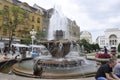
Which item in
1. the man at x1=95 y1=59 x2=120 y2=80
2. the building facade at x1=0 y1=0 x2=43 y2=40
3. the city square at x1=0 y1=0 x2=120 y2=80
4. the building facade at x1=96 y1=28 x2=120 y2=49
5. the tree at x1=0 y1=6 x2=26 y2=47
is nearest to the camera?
the man at x1=95 y1=59 x2=120 y2=80

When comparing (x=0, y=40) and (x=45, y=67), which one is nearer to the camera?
(x=45, y=67)

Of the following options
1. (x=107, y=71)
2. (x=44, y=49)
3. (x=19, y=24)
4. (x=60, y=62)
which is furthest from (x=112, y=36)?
(x=107, y=71)

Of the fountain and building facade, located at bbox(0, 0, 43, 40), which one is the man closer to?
the fountain

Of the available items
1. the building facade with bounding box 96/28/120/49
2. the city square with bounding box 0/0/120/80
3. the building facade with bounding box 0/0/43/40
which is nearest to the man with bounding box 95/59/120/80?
the city square with bounding box 0/0/120/80

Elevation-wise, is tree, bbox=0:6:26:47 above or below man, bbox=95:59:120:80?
above

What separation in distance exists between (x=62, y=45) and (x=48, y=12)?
6123 centimetres

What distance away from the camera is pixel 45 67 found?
12.5 metres

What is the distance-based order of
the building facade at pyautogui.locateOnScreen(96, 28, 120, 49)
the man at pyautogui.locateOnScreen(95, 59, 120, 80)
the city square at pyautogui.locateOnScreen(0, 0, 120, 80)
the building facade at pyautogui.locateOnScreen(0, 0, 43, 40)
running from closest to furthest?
the man at pyautogui.locateOnScreen(95, 59, 120, 80)
the city square at pyautogui.locateOnScreen(0, 0, 120, 80)
the building facade at pyautogui.locateOnScreen(0, 0, 43, 40)
the building facade at pyautogui.locateOnScreen(96, 28, 120, 49)

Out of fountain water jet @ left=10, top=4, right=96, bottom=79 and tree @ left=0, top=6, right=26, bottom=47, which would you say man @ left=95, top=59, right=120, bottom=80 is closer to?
fountain water jet @ left=10, top=4, right=96, bottom=79

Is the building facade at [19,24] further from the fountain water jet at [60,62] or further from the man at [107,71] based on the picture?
the man at [107,71]

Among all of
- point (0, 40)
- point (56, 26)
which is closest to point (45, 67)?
point (56, 26)

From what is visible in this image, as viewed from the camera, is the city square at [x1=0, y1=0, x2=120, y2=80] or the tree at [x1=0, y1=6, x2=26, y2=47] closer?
the city square at [x1=0, y1=0, x2=120, y2=80]

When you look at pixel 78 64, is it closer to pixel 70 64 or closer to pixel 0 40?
pixel 70 64

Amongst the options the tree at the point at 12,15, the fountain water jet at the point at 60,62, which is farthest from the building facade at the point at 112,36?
the fountain water jet at the point at 60,62
